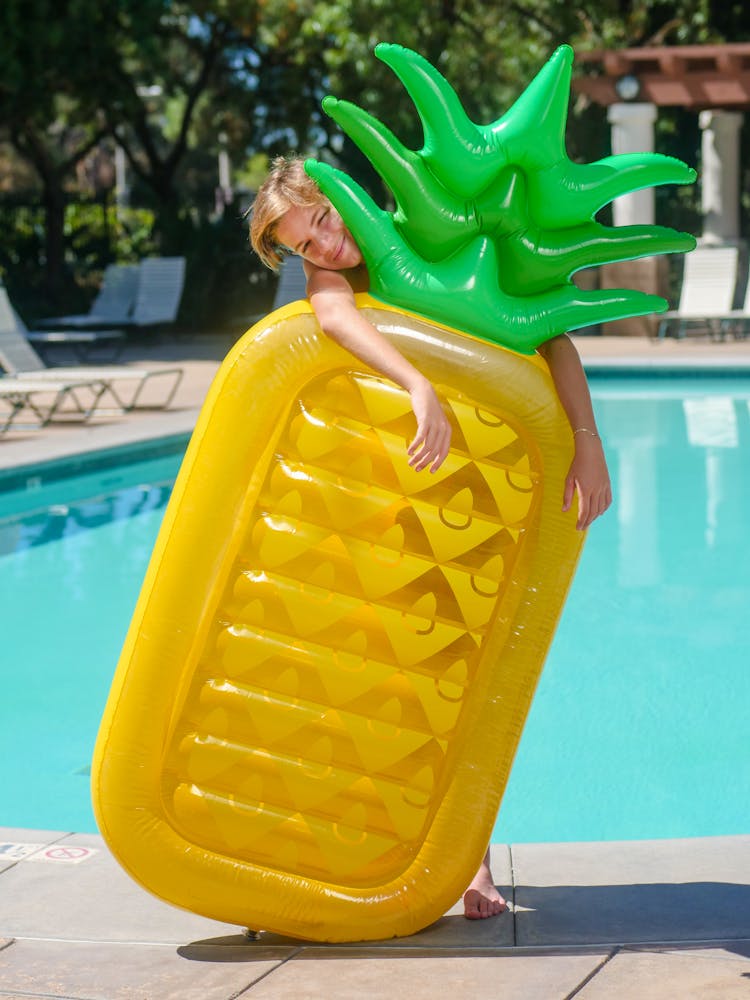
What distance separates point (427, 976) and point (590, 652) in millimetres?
3455

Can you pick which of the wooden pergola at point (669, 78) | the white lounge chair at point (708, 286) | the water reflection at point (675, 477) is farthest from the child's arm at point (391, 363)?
the wooden pergola at point (669, 78)

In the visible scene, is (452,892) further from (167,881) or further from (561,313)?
(561,313)

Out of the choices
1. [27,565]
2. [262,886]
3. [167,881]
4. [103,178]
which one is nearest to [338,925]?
[262,886]

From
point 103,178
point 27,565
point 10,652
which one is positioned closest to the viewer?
point 10,652

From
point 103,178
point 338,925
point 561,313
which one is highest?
point 561,313

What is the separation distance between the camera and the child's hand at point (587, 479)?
2.57m

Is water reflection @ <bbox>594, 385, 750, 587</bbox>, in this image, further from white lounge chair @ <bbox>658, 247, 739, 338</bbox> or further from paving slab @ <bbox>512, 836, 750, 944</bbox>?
paving slab @ <bbox>512, 836, 750, 944</bbox>

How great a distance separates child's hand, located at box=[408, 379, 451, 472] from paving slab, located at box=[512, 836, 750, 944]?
912 millimetres

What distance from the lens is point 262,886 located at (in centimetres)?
258

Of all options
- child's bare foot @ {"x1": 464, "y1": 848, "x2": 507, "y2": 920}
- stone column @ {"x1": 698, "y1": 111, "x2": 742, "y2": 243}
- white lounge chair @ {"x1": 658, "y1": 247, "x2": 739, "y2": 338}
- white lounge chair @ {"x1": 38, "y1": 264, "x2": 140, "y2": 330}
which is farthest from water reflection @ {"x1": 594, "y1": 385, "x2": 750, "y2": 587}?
white lounge chair @ {"x1": 38, "y1": 264, "x2": 140, "y2": 330}

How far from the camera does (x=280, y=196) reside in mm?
2582

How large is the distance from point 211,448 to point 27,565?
499 centimetres

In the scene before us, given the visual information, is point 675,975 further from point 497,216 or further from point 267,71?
point 267,71

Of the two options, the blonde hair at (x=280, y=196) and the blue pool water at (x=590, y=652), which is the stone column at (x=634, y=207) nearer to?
the blue pool water at (x=590, y=652)
